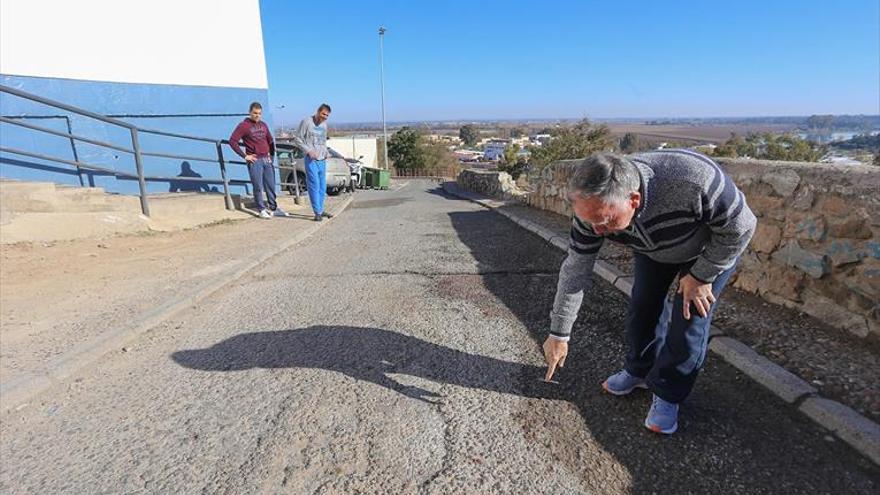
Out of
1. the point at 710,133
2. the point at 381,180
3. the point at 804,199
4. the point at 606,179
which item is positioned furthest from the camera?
the point at 381,180

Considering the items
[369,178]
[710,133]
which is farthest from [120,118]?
[710,133]

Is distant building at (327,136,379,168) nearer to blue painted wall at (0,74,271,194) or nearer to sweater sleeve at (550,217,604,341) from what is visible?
blue painted wall at (0,74,271,194)

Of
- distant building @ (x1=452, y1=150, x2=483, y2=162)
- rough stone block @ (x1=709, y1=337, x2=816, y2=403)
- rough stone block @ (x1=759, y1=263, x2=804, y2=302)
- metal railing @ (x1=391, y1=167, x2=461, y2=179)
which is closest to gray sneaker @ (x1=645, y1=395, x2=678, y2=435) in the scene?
rough stone block @ (x1=709, y1=337, x2=816, y2=403)

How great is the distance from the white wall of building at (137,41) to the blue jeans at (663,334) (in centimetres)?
932

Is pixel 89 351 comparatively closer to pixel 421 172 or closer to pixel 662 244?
pixel 662 244

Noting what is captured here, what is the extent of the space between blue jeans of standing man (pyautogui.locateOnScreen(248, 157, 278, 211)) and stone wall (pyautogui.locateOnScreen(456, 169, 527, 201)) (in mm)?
6551

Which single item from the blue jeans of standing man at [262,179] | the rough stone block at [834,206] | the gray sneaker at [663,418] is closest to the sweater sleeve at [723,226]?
the gray sneaker at [663,418]

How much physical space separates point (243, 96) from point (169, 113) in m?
1.71

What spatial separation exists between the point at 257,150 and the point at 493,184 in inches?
A: 408

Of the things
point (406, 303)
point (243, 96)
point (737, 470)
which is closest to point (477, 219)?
point (406, 303)

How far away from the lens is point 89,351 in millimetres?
3227

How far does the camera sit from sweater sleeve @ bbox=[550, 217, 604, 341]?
2.21 meters

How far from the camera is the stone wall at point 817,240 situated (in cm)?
291

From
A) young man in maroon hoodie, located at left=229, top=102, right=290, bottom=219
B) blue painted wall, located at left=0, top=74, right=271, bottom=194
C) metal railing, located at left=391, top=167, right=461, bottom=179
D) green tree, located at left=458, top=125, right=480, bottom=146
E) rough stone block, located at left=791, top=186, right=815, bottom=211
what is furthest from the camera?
green tree, located at left=458, top=125, right=480, bottom=146
